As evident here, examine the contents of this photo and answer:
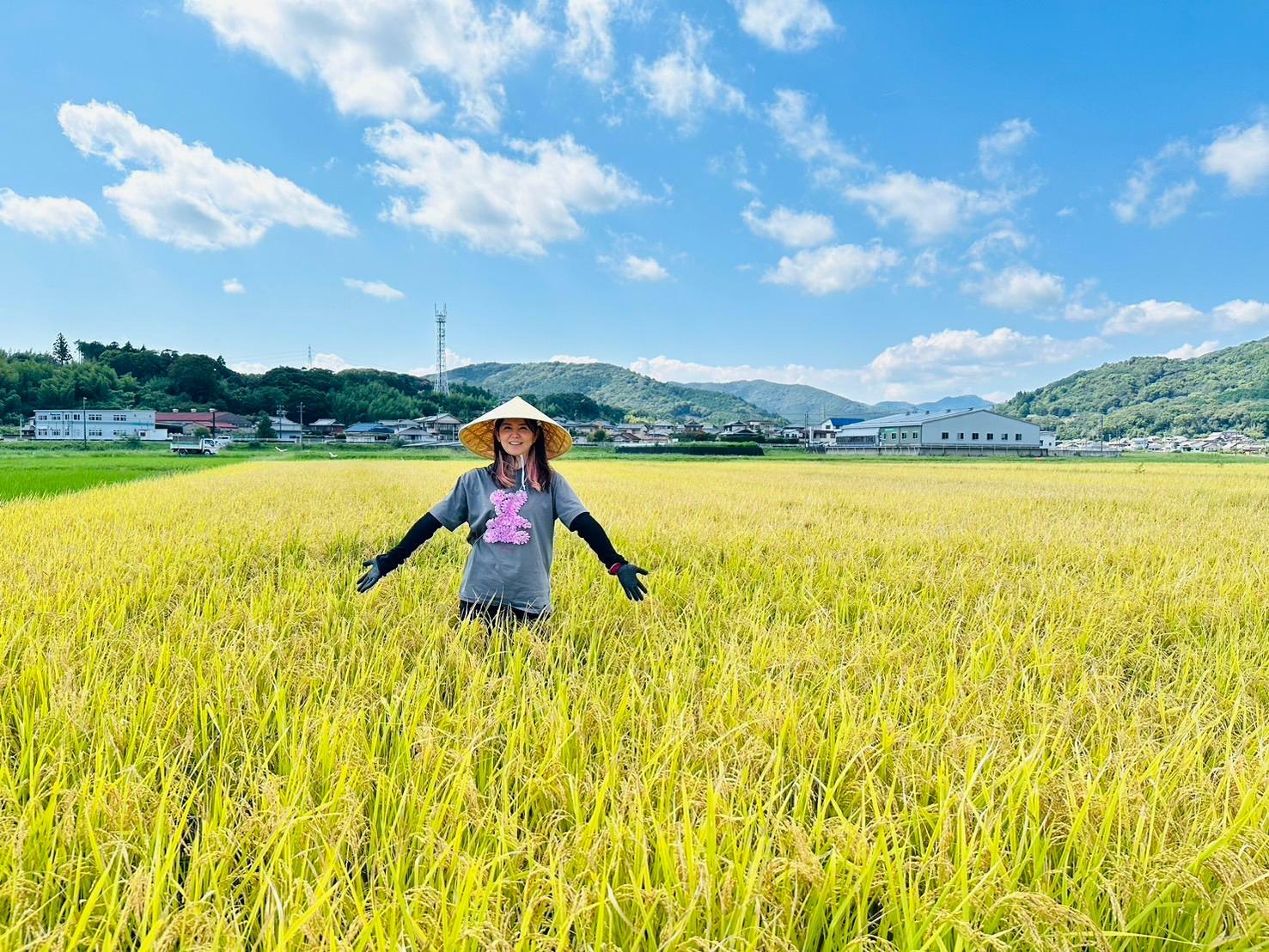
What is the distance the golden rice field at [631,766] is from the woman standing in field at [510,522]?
6.9 inches

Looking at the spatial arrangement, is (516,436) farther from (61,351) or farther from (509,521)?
(61,351)

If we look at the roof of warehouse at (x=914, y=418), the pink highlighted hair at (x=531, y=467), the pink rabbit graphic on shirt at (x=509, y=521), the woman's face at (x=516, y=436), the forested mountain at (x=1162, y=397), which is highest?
the forested mountain at (x=1162, y=397)

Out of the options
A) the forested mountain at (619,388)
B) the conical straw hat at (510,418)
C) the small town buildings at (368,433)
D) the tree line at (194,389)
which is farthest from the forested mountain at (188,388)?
the conical straw hat at (510,418)

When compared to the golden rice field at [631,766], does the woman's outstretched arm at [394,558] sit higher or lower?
higher

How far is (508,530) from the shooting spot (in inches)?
103

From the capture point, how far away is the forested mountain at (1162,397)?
99750 millimetres

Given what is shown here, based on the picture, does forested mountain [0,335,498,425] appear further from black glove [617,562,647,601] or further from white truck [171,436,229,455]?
black glove [617,562,647,601]

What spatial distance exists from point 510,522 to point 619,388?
577 feet

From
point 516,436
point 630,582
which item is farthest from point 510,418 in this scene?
point 630,582

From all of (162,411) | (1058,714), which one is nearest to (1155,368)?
(1058,714)

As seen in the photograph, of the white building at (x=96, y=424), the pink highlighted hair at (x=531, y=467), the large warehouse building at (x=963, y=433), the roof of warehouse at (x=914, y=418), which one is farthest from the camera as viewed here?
the white building at (x=96, y=424)

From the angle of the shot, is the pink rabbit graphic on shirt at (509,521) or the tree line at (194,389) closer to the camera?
the pink rabbit graphic on shirt at (509,521)

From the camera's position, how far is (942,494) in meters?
10.9

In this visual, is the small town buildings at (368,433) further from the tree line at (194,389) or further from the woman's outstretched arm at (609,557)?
the woman's outstretched arm at (609,557)
